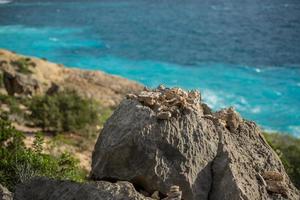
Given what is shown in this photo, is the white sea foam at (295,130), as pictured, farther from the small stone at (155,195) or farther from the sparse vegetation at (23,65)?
the small stone at (155,195)

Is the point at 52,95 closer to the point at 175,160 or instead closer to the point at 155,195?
the point at 175,160

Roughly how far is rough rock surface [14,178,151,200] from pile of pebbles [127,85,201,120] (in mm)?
1271

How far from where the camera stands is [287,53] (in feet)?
170

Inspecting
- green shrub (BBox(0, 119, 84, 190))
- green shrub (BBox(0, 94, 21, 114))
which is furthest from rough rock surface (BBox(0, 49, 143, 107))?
green shrub (BBox(0, 119, 84, 190))

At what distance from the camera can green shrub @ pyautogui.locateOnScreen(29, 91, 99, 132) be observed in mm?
22219

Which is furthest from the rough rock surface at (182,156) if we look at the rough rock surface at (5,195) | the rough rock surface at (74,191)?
the rough rock surface at (5,195)

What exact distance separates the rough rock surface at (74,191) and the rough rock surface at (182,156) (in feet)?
2.21

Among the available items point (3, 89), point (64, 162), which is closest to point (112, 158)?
point (64, 162)

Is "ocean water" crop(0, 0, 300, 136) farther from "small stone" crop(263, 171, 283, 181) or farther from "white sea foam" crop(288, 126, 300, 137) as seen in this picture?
"small stone" crop(263, 171, 283, 181)

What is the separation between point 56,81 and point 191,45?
996 inches

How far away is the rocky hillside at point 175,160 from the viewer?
667 centimetres

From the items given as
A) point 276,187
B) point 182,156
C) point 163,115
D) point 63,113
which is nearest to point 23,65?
point 63,113

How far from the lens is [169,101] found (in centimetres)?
725

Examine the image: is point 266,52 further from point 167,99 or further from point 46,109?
point 167,99
